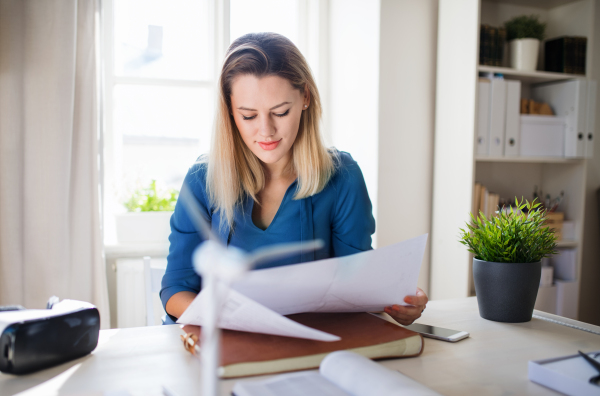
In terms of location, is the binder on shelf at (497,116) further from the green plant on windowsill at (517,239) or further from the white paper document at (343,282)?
the white paper document at (343,282)

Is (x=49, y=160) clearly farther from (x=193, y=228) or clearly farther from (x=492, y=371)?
(x=492, y=371)

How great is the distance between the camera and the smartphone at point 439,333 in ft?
2.74

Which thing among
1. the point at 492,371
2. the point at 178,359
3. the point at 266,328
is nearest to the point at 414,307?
the point at 492,371

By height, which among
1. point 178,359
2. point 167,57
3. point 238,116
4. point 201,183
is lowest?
point 178,359

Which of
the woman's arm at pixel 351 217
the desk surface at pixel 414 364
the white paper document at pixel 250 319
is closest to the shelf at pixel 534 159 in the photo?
the woman's arm at pixel 351 217

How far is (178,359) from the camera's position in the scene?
74 centimetres

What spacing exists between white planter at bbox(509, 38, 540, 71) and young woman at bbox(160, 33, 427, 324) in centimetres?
153

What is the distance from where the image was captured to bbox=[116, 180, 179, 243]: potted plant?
7.79ft

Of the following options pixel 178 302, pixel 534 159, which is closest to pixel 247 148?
pixel 178 302

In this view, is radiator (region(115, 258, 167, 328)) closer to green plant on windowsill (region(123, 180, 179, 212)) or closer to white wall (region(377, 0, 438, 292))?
green plant on windowsill (region(123, 180, 179, 212))

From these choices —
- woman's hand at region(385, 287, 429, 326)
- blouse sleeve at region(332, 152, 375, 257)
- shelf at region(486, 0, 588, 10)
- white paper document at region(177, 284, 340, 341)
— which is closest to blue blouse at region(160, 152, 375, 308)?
blouse sleeve at region(332, 152, 375, 257)

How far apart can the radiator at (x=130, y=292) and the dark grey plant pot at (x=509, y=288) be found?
→ 170 centimetres

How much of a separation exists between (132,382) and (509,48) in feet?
8.72

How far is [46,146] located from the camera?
81.0 inches
